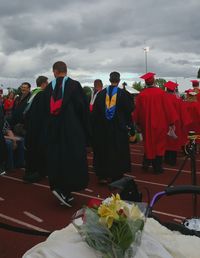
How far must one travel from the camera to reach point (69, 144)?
20.4 feet

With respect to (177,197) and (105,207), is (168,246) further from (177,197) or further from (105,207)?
(177,197)

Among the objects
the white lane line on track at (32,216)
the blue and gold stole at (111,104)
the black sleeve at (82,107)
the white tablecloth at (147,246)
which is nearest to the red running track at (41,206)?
the white lane line on track at (32,216)

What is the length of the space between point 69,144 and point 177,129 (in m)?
5.18

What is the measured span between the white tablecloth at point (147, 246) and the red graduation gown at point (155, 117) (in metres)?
6.41

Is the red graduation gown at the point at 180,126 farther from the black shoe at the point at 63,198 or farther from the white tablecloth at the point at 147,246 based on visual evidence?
the white tablecloth at the point at 147,246

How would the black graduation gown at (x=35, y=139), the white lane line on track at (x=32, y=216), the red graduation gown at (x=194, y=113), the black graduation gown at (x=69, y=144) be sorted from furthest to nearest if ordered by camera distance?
the red graduation gown at (x=194, y=113) → the black graduation gown at (x=35, y=139) → the black graduation gown at (x=69, y=144) → the white lane line on track at (x=32, y=216)

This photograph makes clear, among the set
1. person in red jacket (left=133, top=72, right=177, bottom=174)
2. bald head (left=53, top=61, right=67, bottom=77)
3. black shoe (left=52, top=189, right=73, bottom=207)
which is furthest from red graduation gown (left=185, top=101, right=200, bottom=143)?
black shoe (left=52, top=189, right=73, bottom=207)

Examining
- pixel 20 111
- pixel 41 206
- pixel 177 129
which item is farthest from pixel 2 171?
pixel 177 129

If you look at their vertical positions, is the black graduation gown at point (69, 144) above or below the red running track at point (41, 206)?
above

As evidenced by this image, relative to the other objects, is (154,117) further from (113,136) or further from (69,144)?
(69,144)

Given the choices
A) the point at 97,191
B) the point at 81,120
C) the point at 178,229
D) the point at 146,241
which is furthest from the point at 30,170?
the point at 146,241

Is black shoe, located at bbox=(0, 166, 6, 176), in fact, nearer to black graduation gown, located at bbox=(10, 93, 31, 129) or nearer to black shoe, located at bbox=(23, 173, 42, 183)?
black shoe, located at bbox=(23, 173, 42, 183)

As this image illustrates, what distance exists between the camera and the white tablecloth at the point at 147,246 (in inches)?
86.9

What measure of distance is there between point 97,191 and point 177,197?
1383 mm
